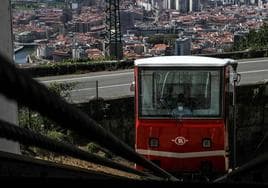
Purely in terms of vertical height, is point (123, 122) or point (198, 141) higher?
point (198, 141)

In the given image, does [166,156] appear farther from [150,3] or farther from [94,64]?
[150,3]

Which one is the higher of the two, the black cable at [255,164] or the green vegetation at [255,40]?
the black cable at [255,164]

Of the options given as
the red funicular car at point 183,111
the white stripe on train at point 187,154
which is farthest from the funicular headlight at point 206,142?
the white stripe on train at point 187,154

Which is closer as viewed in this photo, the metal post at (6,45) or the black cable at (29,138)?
the black cable at (29,138)

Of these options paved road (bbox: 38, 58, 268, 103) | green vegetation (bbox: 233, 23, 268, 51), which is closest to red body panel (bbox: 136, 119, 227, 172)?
paved road (bbox: 38, 58, 268, 103)

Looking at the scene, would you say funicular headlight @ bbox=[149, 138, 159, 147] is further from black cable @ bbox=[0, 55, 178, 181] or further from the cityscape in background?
the cityscape in background

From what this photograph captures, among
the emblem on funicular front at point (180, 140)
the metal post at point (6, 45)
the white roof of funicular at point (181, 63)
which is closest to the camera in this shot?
the metal post at point (6, 45)

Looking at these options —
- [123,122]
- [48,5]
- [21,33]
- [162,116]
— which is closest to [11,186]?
[162,116]

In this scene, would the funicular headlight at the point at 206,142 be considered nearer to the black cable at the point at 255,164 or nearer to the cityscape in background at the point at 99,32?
the black cable at the point at 255,164
